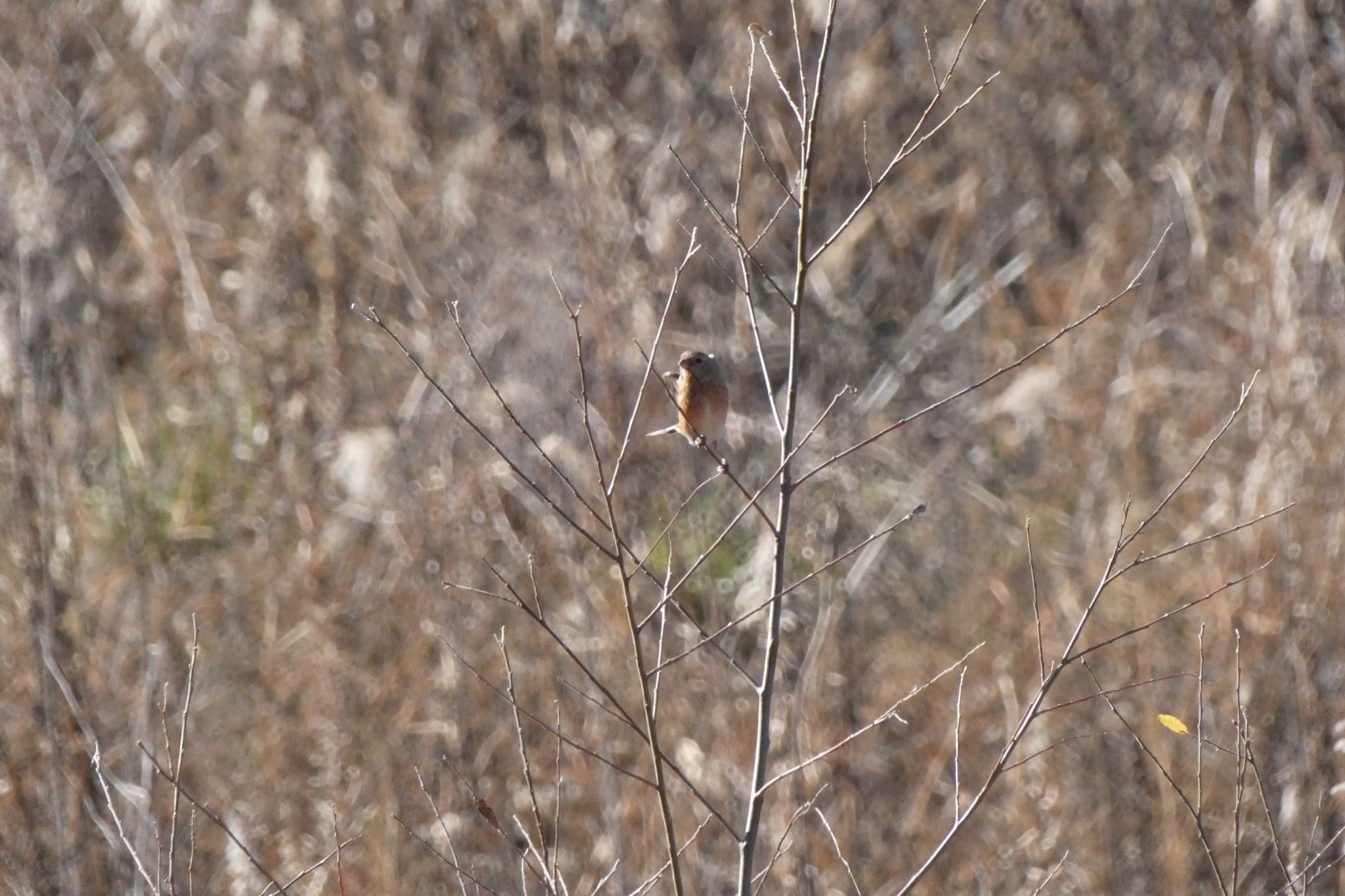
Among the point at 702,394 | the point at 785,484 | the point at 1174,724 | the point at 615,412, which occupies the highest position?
the point at 785,484

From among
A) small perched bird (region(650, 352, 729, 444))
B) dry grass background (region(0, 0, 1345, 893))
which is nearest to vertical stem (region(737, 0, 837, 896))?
small perched bird (region(650, 352, 729, 444))

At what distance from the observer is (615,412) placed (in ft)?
21.7

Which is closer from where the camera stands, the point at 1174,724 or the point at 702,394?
the point at 1174,724

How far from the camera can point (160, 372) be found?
8.88 meters

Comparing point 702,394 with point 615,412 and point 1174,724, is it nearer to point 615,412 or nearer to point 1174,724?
point 1174,724

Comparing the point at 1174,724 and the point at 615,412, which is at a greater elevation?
the point at 1174,724

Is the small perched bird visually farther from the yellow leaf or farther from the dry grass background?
the dry grass background

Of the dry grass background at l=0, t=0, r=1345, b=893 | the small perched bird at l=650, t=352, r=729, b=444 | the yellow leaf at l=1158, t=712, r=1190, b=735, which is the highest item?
the yellow leaf at l=1158, t=712, r=1190, b=735

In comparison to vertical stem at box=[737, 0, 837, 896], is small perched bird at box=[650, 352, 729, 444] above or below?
below

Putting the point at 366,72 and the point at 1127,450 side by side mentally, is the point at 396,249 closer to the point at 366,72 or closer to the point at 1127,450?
the point at 366,72

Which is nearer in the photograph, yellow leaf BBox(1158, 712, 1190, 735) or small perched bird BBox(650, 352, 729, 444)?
yellow leaf BBox(1158, 712, 1190, 735)

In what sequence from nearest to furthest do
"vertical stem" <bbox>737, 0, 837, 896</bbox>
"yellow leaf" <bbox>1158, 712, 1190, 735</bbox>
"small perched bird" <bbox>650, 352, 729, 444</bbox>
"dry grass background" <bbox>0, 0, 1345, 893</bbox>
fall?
"vertical stem" <bbox>737, 0, 837, 896</bbox> → "yellow leaf" <bbox>1158, 712, 1190, 735</bbox> → "small perched bird" <bbox>650, 352, 729, 444</bbox> → "dry grass background" <bbox>0, 0, 1345, 893</bbox>

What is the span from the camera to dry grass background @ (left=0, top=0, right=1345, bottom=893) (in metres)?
6.05

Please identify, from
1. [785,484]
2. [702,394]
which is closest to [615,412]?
[702,394]
